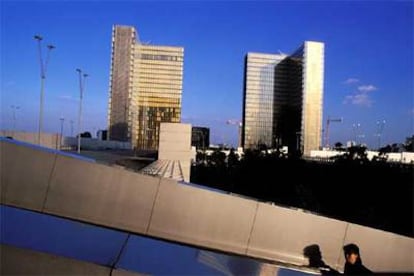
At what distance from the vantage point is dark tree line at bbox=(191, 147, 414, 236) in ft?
72.1

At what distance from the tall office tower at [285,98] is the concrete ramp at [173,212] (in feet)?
329

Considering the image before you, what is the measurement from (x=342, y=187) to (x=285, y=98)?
3462 inches

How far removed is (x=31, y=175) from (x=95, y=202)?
98 cm

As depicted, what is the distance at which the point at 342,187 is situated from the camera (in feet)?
92.9

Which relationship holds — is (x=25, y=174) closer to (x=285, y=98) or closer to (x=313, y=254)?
(x=313, y=254)

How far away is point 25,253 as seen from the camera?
423 cm

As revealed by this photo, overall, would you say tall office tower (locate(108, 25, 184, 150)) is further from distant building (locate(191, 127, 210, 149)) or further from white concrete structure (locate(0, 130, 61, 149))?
white concrete structure (locate(0, 130, 61, 149))

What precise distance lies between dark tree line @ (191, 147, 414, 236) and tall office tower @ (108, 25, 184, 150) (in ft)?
172

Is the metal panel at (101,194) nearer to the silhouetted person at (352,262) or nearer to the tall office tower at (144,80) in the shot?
the silhouetted person at (352,262)

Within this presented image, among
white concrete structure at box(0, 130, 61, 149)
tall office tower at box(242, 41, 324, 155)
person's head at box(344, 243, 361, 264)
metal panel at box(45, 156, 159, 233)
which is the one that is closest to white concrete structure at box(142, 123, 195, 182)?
metal panel at box(45, 156, 159, 233)

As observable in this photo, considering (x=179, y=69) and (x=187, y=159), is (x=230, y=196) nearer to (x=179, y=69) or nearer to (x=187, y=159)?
(x=187, y=159)

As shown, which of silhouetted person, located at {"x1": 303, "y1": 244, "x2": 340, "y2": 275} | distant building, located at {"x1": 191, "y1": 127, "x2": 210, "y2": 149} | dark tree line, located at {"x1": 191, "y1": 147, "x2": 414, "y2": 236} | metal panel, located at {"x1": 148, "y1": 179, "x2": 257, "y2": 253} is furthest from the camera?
distant building, located at {"x1": 191, "y1": 127, "x2": 210, "y2": 149}

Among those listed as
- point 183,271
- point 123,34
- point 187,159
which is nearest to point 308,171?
point 187,159

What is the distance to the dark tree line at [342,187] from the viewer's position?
2197 centimetres
